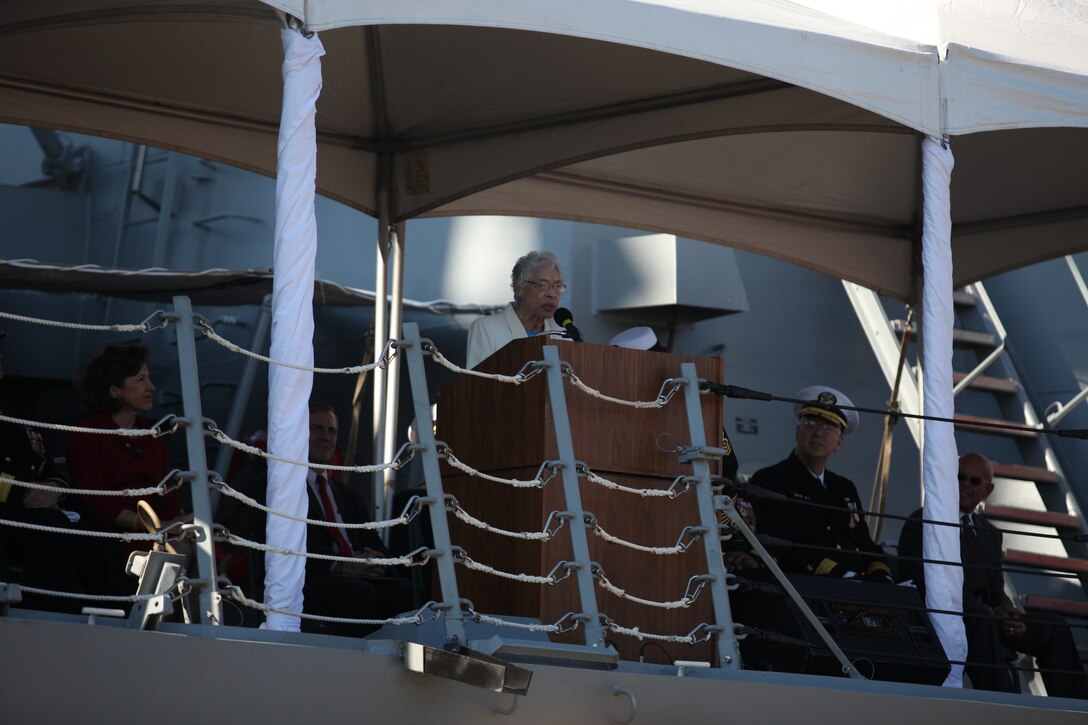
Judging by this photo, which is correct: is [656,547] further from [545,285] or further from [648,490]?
[545,285]

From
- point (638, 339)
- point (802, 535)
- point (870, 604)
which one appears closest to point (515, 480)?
point (638, 339)

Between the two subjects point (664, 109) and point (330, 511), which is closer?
point (330, 511)

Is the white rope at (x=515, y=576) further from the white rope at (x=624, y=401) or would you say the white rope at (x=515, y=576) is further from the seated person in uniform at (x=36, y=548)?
the seated person in uniform at (x=36, y=548)

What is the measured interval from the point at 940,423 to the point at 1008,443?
13.2 ft

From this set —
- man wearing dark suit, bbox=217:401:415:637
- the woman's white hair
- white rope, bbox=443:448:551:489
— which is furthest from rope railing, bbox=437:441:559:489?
the woman's white hair

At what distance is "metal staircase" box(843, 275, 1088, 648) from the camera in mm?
8031

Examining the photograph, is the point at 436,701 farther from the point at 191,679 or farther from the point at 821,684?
the point at 821,684

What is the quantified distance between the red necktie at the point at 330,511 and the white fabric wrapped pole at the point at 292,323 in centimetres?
132

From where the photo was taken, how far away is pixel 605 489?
4.38 meters

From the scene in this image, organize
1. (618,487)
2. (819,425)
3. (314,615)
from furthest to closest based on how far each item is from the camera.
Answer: (819,425) < (618,487) < (314,615)

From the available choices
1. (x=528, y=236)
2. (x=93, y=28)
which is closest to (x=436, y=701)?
(x=93, y=28)

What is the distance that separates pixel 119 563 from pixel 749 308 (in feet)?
17.9

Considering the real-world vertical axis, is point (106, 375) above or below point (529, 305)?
below

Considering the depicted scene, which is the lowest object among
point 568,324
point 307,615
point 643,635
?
point 307,615
